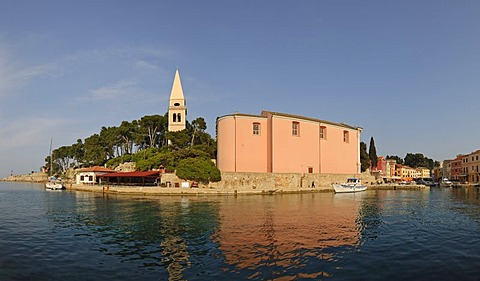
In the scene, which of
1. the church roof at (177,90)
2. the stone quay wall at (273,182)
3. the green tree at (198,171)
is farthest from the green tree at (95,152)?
the stone quay wall at (273,182)

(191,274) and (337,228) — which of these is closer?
(191,274)

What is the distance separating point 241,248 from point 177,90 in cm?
6006

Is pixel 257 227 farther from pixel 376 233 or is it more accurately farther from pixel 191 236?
pixel 376 233

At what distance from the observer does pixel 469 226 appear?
17359 millimetres

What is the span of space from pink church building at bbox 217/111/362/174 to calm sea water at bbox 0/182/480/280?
25.1 meters

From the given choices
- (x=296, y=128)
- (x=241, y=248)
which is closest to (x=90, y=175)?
(x=296, y=128)

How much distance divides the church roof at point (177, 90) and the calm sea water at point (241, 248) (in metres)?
49.7

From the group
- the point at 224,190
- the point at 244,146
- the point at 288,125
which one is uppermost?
the point at 288,125

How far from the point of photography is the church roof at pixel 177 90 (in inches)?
2709

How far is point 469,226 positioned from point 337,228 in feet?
22.2

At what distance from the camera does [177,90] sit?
6950cm

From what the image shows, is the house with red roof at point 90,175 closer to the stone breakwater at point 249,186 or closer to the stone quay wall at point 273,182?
the stone breakwater at point 249,186

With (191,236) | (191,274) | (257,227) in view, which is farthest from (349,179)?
(191,274)

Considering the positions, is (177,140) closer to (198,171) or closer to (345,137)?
(198,171)
